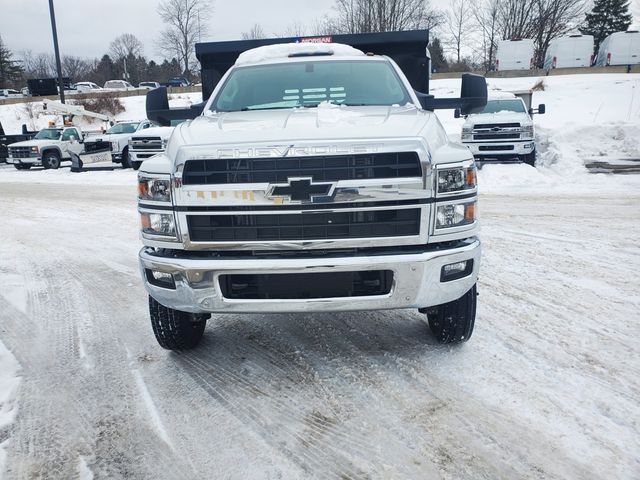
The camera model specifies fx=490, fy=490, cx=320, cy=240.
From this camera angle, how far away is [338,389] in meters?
2.91

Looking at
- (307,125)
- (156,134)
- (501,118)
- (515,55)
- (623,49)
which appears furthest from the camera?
(515,55)

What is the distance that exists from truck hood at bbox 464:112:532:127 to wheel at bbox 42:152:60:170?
15.7 m

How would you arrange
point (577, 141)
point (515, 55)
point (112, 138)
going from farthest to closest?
point (515, 55) < point (112, 138) < point (577, 141)

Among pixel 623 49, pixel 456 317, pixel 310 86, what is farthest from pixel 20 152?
pixel 623 49

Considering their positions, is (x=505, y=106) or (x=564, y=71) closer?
(x=505, y=106)

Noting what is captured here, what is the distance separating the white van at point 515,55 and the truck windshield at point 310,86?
38.5 meters

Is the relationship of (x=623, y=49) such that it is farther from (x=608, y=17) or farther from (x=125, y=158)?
(x=125, y=158)

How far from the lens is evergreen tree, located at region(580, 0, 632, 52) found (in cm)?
5681

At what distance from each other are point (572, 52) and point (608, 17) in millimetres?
25865

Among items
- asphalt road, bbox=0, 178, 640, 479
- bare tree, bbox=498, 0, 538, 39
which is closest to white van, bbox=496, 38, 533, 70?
bare tree, bbox=498, 0, 538, 39

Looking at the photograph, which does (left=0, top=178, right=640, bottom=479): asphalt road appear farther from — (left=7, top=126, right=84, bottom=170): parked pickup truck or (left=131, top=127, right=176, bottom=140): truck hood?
(left=7, top=126, right=84, bottom=170): parked pickup truck

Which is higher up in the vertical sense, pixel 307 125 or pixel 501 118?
pixel 501 118

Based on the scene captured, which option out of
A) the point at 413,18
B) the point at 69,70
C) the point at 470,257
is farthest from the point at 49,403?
the point at 69,70

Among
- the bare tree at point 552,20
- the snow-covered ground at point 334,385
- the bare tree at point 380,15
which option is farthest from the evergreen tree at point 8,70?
the snow-covered ground at point 334,385
